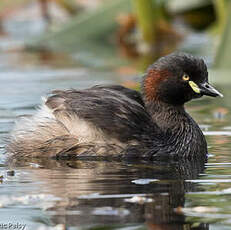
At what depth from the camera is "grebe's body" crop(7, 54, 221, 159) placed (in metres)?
8.27

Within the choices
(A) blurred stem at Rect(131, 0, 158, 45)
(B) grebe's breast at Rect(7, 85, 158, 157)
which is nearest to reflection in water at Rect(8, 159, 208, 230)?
(B) grebe's breast at Rect(7, 85, 158, 157)

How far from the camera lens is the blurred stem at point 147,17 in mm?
15190

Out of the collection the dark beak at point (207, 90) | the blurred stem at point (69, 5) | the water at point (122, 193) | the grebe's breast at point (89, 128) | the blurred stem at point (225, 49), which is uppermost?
the blurred stem at point (69, 5)

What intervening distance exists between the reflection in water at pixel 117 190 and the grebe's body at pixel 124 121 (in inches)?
7.8

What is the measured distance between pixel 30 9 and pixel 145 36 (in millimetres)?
5893

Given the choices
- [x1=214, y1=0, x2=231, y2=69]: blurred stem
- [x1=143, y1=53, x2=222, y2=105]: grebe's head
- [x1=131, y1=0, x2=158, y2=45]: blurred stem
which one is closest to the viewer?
[x1=143, y1=53, x2=222, y2=105]: grebe's head

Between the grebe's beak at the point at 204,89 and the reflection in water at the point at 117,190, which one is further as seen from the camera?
the grebe's beak at the point at 204,89

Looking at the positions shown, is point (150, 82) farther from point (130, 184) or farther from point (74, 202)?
point (74, 202)

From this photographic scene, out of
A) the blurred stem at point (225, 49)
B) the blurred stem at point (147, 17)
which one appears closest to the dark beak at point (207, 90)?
the blurred stem at point (225, 49)

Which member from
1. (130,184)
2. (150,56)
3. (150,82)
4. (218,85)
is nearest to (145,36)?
(150,56)

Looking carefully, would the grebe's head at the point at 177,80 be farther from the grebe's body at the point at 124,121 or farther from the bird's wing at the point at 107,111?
the bird's wing at the point at 107,111

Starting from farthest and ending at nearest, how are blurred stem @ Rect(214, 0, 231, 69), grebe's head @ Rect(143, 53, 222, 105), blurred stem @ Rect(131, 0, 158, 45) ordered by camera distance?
blurred stem @ Rect(131, 0, 158, 45) → blurred stem @ Rect(214, 0, 231, 69) → grebe's head @ Rect(143, 53, 222, 105)

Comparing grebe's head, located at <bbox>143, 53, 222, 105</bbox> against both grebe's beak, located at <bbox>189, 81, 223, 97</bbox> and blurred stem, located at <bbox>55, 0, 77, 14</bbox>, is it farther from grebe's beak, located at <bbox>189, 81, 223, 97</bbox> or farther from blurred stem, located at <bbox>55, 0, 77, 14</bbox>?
blurred stem, located at <bbox>55, 0, 77, 14</bbox>

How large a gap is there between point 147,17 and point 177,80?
23.5ft
